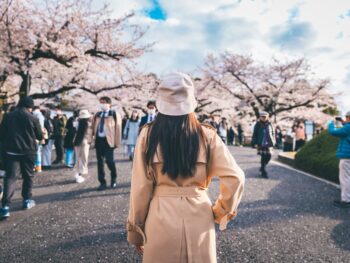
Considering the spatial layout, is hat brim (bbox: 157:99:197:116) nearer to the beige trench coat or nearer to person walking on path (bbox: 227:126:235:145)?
the beige trench coat

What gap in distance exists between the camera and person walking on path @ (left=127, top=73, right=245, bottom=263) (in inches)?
64.3

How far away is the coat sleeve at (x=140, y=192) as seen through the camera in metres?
1.72

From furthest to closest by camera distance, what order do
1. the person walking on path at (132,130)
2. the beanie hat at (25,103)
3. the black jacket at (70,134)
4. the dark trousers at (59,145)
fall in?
1. the person walking on path at (132,130)
2. the dark trousers at (59,145)
3. the black jacket at (70,134)
4. the beanie hat at (25,103)

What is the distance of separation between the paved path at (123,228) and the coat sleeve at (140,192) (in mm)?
A: 1346

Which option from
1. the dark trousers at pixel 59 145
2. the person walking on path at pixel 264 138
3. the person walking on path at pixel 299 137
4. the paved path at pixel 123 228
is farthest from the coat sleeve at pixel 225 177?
the person walking on path at pixel 299 137

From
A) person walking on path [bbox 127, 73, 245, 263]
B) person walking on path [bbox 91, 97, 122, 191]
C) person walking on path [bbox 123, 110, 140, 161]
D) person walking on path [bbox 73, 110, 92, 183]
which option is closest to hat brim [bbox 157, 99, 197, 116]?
person walking on path [bbox 127, 73, 245, 263]

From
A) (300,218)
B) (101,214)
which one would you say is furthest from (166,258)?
(300,218)

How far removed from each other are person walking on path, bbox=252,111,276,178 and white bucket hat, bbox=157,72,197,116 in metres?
6.28

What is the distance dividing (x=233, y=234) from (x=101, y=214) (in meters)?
1.97

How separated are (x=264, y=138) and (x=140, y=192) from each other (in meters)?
6.45

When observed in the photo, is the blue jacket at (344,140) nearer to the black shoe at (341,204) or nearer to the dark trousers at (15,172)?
the black shoe at (341,204)

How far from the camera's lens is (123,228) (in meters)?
3.77

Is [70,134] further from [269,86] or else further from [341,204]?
[269,86]

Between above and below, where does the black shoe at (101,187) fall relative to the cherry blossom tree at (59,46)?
below
